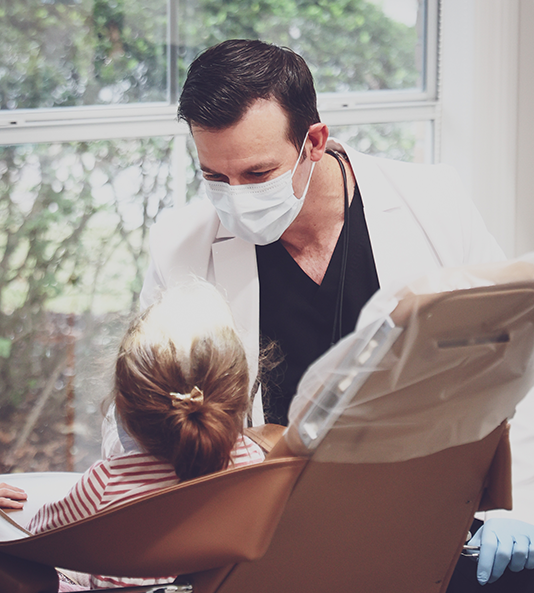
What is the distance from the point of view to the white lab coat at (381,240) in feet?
4.73

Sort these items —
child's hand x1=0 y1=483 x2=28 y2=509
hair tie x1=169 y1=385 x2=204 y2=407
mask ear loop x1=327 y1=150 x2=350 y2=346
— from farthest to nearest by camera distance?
mask ear loop x1=327 y1=150 x2=350 y2=346, child's hand x1=0 y1=483 x2=28 y2=509, hair tie x1=169 y1=385 x2=204 y2=407

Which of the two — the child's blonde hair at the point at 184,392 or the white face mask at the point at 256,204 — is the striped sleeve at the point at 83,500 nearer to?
the child's blonde hair at the point at 184,392

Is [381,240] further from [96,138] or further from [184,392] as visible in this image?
[96,138]

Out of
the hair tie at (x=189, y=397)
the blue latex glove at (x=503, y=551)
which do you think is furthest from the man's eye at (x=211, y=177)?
the blue latex glove at (x=503, y=551)

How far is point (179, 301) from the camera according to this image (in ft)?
3.13

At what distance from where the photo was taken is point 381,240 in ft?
4.78

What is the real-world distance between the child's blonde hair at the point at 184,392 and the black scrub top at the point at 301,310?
0.56 meters

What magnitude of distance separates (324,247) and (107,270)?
112 cm

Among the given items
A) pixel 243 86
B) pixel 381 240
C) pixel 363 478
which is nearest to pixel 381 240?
pixel 381 240

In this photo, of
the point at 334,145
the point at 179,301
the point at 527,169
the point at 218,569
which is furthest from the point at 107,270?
the point at 218,569

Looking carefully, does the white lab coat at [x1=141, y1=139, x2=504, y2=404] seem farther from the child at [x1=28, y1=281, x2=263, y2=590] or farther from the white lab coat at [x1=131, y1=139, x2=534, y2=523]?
the child at [x1=28, y1=281, x2=263, y2=590]

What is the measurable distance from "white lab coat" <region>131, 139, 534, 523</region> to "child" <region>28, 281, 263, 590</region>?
52 cm

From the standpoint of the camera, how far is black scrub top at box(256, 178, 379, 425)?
1.44 m

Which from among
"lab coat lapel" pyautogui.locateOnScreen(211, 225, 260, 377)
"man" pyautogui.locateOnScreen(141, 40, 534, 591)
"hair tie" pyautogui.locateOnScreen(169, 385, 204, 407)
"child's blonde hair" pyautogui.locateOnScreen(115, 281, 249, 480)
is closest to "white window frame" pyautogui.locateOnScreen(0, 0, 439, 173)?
"man" pyautogui.locateOnScreen(141, 40, 534, 591)
